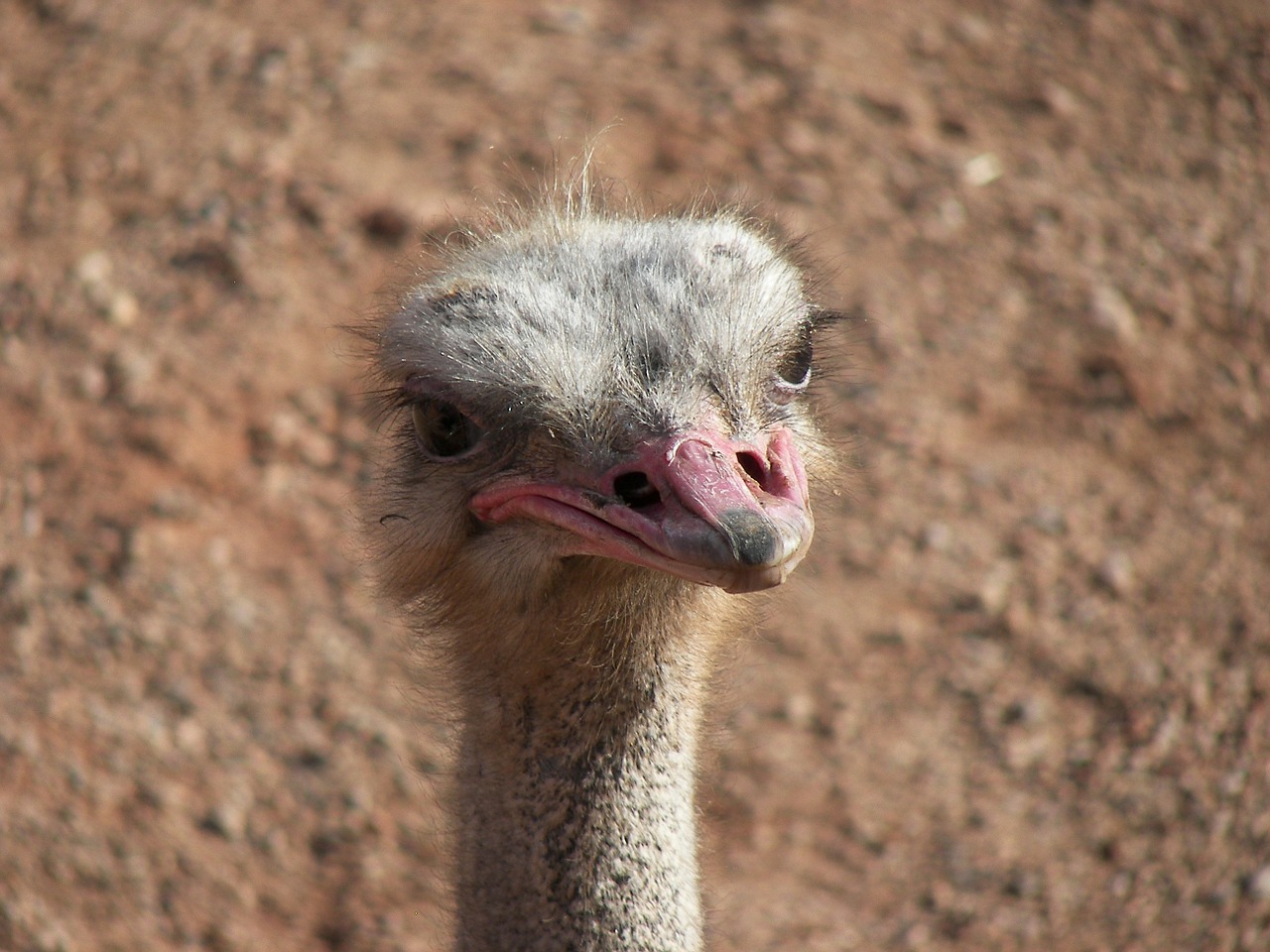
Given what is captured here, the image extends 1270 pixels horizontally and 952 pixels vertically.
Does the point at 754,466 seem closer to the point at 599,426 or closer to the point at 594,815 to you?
the point at 599,426

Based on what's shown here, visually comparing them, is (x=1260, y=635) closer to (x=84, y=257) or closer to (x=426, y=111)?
(x=426, y=111)

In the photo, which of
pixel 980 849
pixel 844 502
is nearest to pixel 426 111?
pixel 844 502

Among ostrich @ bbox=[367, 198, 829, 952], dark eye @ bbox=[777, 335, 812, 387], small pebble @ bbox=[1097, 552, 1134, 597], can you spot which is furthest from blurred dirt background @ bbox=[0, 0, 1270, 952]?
ostrich @ bbox=[367, 198, 829, 952]

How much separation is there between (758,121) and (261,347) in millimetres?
1654

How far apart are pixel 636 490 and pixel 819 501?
2.36 ft

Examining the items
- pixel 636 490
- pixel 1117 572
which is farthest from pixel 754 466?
pixel 1117 572

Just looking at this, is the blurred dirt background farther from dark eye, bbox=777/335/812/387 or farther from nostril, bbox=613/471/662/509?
nostril, bbox=613/471/662/509

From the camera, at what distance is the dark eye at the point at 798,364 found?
1.89 m

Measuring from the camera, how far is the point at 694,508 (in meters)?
1.50

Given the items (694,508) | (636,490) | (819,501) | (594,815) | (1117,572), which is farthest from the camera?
(1117,572)

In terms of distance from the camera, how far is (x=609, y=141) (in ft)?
14.4

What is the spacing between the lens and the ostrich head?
156cm

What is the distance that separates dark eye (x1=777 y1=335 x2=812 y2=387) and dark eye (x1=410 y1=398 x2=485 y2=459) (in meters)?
0.40

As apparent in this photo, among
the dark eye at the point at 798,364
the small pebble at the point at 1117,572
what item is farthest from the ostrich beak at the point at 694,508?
the small pebble at the point at 1117,572
